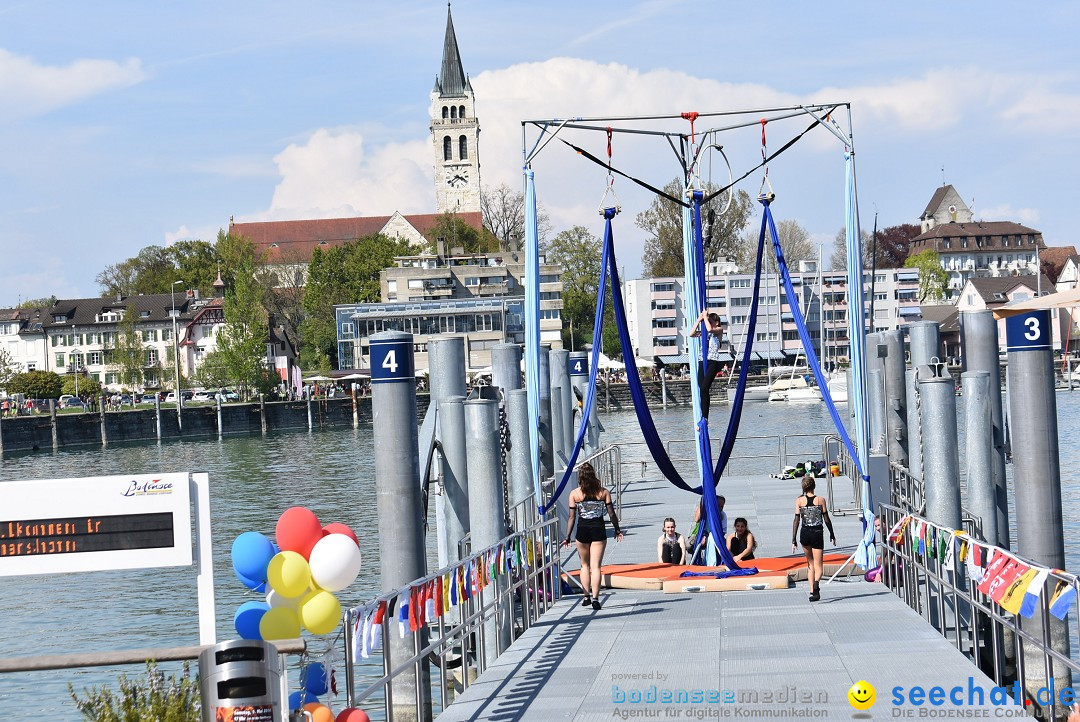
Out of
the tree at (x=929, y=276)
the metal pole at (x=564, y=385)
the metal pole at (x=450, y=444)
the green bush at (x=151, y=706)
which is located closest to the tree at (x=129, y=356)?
the tree at (x=929, y=276)

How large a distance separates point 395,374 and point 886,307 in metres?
140

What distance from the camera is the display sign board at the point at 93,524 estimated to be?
9781 mm

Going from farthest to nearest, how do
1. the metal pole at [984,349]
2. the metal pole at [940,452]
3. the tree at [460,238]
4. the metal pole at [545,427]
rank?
the tree at [460,238] → the metal pole at [545,427] → the metal pole at [984,349] → the metal pole at [940,452]

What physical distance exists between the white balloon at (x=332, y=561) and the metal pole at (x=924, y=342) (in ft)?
46.0

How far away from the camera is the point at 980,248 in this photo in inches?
7146

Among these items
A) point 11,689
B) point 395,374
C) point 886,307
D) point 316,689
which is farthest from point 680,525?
point 886,307

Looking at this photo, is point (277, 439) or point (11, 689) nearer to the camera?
point (11, 689)

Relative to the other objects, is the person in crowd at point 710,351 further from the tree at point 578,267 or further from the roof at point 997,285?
the roof at point 997,285

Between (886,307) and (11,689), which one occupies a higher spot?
(886,307)

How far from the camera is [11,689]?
20797 mm

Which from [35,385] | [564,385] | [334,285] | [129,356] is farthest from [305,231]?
[564,385]

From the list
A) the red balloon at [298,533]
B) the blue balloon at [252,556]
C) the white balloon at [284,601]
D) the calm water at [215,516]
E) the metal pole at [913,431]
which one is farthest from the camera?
the calm water at [215,516]

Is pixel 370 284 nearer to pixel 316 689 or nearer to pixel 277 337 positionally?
pixel 277 337

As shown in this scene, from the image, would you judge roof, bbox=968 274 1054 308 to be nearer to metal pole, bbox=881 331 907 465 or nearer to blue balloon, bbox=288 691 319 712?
metal pole, bbox=881 331 907 465
